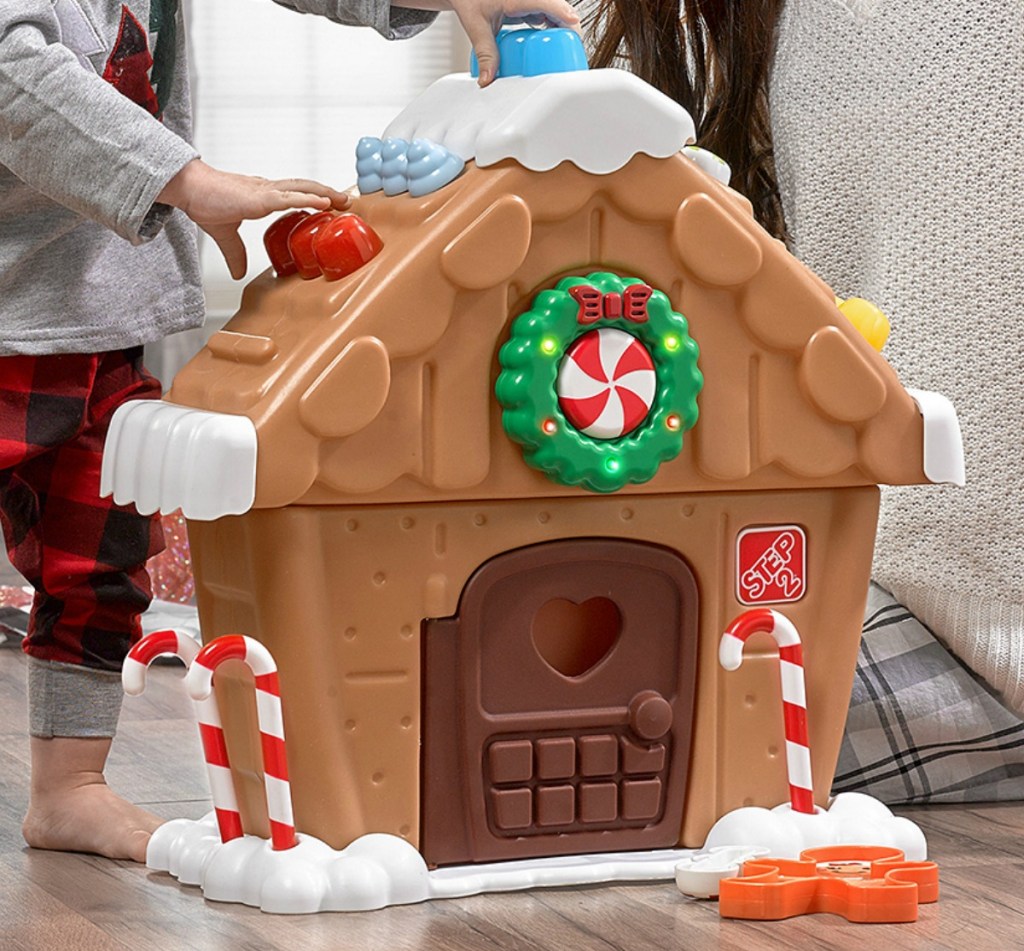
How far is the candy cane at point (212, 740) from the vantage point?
100 cm

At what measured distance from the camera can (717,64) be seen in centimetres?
150

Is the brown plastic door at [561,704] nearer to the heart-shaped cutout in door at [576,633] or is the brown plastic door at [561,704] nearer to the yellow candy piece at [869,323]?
the heart-shaped cutout in door at [576,633]

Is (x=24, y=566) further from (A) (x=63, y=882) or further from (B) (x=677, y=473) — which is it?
(B) (x=677, y=473)

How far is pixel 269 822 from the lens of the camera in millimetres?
983

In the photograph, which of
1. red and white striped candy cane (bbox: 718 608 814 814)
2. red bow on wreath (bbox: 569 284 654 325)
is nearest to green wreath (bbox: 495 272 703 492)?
red bow on wreath (bbox: 569 284 654 325)

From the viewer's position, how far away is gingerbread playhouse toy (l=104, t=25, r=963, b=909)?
3.12 ft

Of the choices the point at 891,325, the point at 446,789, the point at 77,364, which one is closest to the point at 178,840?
the point at 446,789

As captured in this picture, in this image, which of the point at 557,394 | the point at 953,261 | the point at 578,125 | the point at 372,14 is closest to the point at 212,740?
the point at 557,394

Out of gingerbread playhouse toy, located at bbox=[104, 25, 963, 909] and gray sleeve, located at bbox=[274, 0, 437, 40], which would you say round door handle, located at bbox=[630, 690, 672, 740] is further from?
gray sleeve, located at bbox=[274, 0, 437, 40]

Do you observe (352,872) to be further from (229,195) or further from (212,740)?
(229,195)

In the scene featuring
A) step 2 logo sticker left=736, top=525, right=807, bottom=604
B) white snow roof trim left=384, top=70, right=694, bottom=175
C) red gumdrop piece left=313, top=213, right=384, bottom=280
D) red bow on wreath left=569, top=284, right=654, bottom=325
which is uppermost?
white snow roof trim left=384, top=70, right=694, bottom=175

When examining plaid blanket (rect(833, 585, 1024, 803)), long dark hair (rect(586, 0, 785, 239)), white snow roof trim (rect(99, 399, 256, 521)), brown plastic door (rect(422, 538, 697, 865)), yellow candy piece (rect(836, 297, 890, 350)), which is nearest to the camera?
white snow roof trim (rect(99, 399, 256, 521))

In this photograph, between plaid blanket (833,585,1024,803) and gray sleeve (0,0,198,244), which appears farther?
plaid blanket (833,585,1024,803)

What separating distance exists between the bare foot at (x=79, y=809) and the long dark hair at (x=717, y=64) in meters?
0.76
